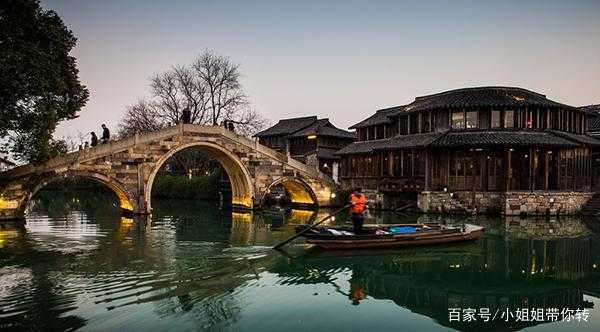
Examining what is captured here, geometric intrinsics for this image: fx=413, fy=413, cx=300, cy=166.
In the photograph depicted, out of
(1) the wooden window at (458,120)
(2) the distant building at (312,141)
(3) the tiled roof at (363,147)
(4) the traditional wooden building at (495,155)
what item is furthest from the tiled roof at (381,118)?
(1) the wooden window at (458,120)

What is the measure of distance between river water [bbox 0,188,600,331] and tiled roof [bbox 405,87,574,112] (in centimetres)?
→ 1055

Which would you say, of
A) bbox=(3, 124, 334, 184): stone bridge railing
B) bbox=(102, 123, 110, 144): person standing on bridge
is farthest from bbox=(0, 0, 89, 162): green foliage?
bbox=(102, 123, 110, 144): person standing on bridge

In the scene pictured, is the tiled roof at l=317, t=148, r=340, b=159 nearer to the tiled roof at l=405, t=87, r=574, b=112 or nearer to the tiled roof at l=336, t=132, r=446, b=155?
the tiled roof at l=336, t=132, r=446, b=155

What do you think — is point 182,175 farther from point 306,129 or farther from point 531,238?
point 531,238

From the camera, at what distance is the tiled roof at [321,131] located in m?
42.0

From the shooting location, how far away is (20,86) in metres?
16.7

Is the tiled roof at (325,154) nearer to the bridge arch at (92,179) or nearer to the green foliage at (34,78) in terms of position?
the bridge arch at (92,179)

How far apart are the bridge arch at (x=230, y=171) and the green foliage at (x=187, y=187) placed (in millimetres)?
10563

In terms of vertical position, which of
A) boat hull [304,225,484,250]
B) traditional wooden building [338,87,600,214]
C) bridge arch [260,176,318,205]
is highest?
traditional wooden building [338,87,600,214]

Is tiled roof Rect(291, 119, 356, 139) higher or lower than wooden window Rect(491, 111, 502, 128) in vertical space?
higher

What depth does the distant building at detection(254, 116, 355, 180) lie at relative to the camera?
41.0 meters

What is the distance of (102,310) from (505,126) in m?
26.1

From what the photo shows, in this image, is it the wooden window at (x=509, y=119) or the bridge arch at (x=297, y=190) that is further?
the bridge arch at (x=297, y=190)

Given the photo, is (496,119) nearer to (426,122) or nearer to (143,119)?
(426,122)
